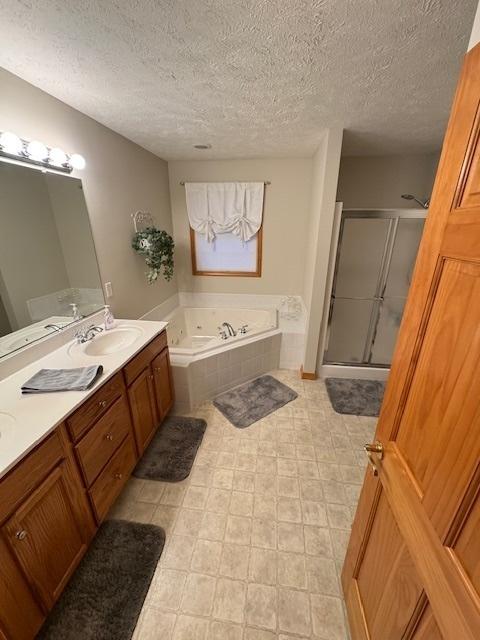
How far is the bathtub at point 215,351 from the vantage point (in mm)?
2293

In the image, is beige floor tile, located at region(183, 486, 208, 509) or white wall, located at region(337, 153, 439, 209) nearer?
beige floor tile, located at region(183, 486, 208, 509)

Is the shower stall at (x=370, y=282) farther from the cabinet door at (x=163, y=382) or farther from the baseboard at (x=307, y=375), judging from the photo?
the cabinet door at (x=163, y=382)

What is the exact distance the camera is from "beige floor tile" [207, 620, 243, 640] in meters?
1.06

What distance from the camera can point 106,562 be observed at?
129 centimetres

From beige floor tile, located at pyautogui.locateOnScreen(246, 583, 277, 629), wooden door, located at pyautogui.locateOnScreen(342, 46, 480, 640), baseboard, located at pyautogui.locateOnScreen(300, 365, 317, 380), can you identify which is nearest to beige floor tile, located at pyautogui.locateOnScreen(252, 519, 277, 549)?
beige floor tile, located at pyautogui.locateOnScreen(246, 583, 277, 629)

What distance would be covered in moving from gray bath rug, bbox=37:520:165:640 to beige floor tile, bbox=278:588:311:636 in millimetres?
627

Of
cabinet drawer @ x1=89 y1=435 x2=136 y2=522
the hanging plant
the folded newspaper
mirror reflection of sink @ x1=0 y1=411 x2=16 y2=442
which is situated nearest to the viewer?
mirror reflection of sink @ x1=0 y1=411 x2=16 y2=442


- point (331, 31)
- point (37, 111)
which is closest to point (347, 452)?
point (331, 31)

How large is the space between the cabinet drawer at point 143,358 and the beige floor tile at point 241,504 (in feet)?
3.19

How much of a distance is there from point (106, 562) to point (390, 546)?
1341 millimetres

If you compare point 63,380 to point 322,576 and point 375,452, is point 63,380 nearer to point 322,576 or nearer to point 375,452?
point 375,452

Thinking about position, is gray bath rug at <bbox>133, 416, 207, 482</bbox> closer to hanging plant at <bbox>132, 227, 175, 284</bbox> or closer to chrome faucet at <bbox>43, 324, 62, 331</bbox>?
chrome faucet at <bbox>43, 324, 62, 331</bbox>

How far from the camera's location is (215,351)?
242 cm

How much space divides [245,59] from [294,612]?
2.49 metres
